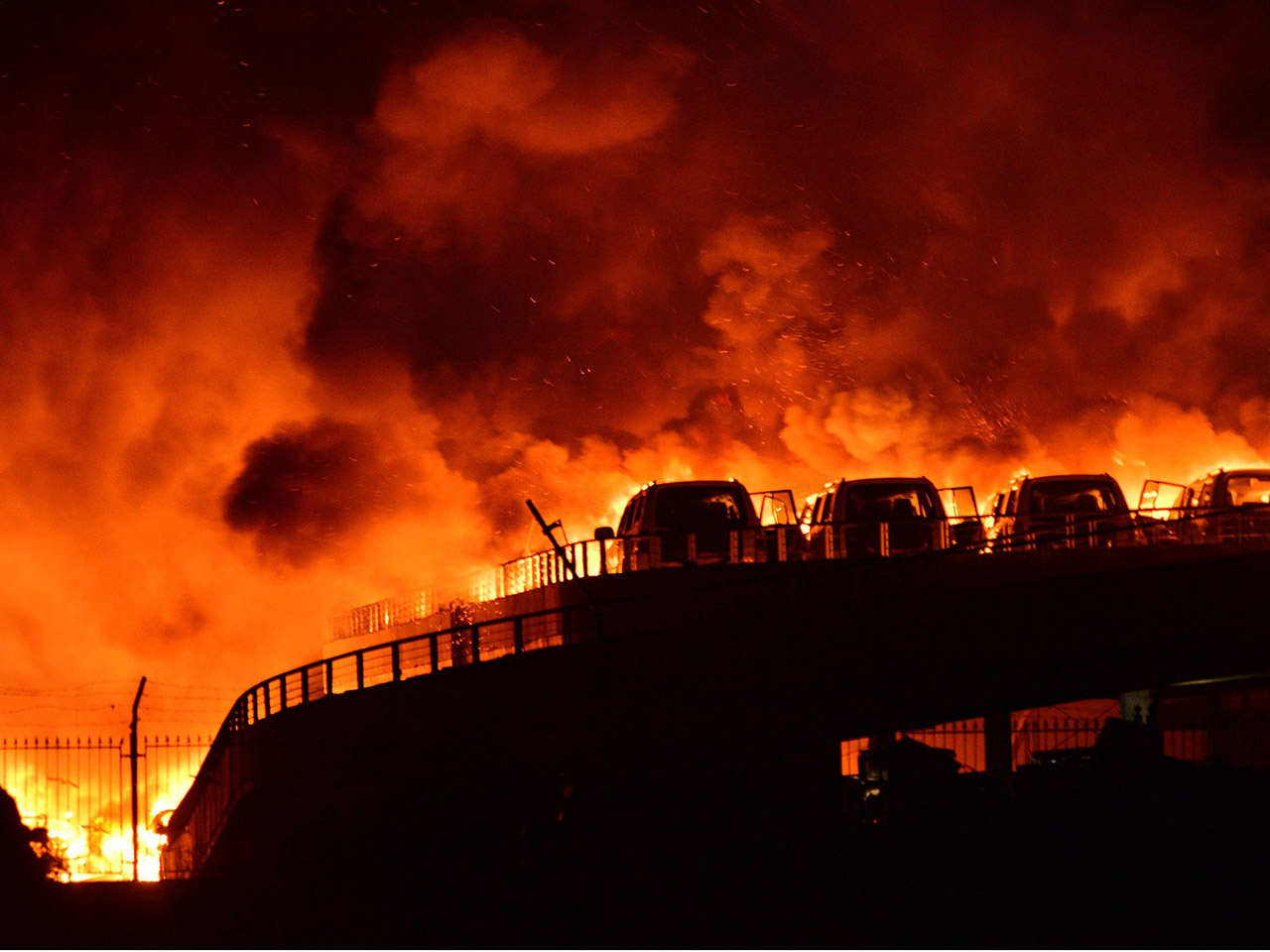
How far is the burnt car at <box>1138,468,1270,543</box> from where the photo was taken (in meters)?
20.6

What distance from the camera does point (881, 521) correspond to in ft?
75.3

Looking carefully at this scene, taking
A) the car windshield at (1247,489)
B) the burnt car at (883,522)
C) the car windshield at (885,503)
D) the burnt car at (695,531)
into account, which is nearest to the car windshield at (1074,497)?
the burnt car at (883,522)

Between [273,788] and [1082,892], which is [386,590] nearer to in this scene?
[273,788]

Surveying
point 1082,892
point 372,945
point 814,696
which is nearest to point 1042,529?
point 814,696

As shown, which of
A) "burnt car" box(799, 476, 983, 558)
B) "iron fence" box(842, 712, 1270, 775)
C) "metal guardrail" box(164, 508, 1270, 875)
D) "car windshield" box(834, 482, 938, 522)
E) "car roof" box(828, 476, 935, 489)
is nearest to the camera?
"metal guardrail" box(164, 508, 1270, 875)

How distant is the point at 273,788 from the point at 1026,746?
25.2m

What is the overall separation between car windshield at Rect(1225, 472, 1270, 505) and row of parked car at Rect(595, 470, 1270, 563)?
19 mm

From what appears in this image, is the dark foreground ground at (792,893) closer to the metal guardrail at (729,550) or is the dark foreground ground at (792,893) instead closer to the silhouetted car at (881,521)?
the metal guardrail at (729,550)

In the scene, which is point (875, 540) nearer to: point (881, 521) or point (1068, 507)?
point (881, 521)

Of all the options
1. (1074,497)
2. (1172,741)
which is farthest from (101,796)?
(1172,741)

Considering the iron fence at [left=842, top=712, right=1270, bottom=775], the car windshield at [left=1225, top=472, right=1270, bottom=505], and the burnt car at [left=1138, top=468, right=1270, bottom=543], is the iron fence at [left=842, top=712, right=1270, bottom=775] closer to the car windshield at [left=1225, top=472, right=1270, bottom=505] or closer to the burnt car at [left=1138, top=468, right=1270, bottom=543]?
the burnt car at [left=1138, top=468, right=1270, bottom=543]

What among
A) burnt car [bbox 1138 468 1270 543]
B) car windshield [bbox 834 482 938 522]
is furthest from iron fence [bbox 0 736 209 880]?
burnt car [bbox 1138 468 1270 543]

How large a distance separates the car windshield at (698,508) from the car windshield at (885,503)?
86.4 inches

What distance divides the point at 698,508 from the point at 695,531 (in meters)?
0.80
